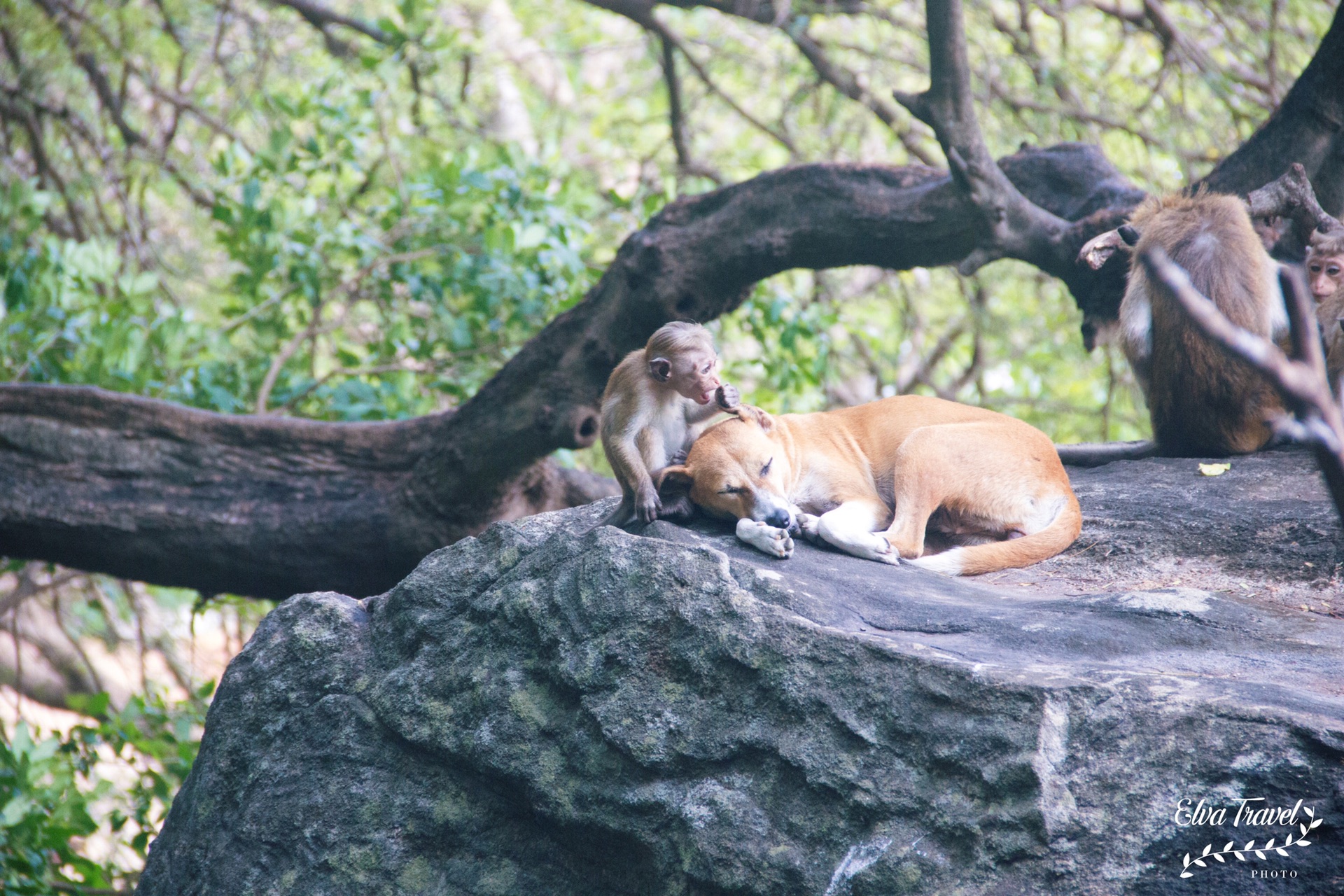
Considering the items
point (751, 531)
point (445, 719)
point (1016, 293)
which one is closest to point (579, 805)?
point (445, 719)

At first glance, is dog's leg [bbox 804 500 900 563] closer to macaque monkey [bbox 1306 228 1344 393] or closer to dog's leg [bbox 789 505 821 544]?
dog's leg [bbox 789 505 821 544]

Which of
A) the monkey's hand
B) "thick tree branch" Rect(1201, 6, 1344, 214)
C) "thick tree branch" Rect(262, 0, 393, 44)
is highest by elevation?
"thick tree branch" Rect(262, 0, 393, 44)

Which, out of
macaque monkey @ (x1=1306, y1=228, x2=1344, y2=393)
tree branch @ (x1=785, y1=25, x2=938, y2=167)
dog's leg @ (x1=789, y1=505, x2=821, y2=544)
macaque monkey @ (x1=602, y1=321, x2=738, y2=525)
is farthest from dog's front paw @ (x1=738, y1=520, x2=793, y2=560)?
tree branch @ (x1=785, y1=25, x2=938, y2=167)

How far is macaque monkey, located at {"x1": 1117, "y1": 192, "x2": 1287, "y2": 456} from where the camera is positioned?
5.39m

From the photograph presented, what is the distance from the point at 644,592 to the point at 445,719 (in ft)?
2.54

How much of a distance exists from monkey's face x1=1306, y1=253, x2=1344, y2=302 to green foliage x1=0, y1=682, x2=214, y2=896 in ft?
21.0

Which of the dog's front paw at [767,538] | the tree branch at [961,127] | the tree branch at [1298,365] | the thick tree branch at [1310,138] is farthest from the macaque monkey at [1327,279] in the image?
the tree branch at [1298,365]

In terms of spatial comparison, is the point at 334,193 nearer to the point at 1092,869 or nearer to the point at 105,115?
the point at 105,115

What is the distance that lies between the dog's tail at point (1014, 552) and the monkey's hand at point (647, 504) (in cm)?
103

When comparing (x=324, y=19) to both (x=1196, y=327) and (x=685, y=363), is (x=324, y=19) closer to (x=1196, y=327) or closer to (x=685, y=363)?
(x=685, y=363)

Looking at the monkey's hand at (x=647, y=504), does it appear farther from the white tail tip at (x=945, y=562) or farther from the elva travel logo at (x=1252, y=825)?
the elva travel logo at (x=1252, y=825)

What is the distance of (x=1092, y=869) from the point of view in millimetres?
2510

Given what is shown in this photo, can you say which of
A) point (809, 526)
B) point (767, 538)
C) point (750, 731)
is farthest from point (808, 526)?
point (750, 731)

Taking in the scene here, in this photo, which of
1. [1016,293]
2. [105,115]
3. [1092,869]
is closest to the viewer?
[1092,869]
